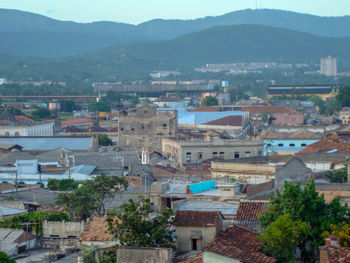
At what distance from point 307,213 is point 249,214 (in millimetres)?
1941

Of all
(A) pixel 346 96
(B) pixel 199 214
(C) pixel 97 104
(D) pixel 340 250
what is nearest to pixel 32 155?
(B) pixel 199 214

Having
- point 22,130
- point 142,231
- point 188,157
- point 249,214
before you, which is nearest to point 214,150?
point 188,157

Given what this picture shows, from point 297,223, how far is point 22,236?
7279 mm

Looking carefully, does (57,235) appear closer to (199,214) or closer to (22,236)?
(22,236)

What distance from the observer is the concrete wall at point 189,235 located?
1719 centimetres

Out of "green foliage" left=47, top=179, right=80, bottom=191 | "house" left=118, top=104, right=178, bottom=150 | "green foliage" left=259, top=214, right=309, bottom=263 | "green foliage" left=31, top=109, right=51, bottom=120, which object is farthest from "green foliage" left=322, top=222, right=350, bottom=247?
"green foliage" left=31, top=109, right=51, bottom=120

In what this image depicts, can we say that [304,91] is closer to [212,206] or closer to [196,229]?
[212,206]

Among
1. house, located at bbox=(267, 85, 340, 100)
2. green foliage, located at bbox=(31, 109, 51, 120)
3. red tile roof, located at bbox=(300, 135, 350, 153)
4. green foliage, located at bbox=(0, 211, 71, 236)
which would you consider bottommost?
house, located at bbox=(267, 85, 340, 100)

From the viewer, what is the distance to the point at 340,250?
1546cm

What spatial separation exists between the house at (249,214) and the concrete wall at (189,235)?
1.19 meters

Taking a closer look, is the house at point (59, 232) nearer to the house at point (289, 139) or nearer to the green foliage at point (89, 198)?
Result: the green foliage at point (89, 198)

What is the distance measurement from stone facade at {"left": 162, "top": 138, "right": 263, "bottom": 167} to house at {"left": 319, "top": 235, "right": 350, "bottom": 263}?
26805mm

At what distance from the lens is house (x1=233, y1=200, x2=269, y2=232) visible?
18.6 meters

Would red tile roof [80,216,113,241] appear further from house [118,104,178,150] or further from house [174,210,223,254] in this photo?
house [118,104,178,150]
